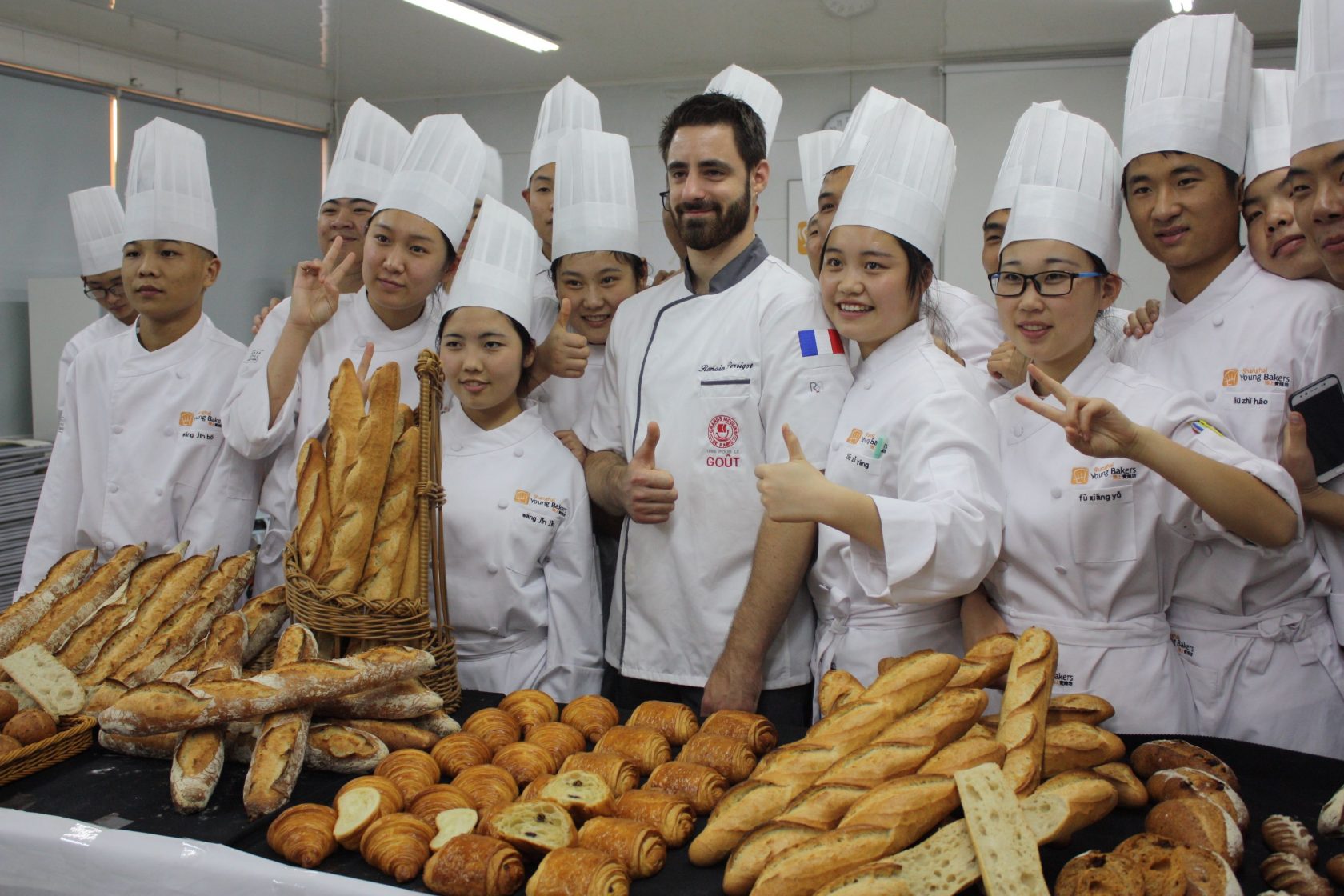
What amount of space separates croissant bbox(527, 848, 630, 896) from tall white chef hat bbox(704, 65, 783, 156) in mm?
2017

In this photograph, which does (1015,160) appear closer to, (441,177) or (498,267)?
(498,267)

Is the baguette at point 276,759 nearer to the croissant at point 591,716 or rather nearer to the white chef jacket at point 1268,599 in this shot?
the croissant at point 591,716

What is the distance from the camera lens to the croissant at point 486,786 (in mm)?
1252

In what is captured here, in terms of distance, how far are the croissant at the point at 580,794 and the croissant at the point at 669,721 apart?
0.69 feet

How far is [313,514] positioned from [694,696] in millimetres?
903

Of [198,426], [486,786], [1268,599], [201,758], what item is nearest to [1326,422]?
[1268,599]

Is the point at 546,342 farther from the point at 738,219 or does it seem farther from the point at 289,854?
the point at 289,854

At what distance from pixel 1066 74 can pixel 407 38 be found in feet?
12.8

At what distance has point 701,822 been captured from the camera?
1.24 m

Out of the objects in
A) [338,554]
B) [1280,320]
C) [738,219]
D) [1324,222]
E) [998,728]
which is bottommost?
[998,728]

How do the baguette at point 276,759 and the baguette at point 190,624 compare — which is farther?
the baguette at point 190,624

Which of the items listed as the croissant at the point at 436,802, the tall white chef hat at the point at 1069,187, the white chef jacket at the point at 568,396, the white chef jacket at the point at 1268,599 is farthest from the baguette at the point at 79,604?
the white chef jacket at the point at 1268,599

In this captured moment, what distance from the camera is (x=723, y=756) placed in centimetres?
133

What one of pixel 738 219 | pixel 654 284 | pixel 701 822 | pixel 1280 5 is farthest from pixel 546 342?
pixel 1280 5
